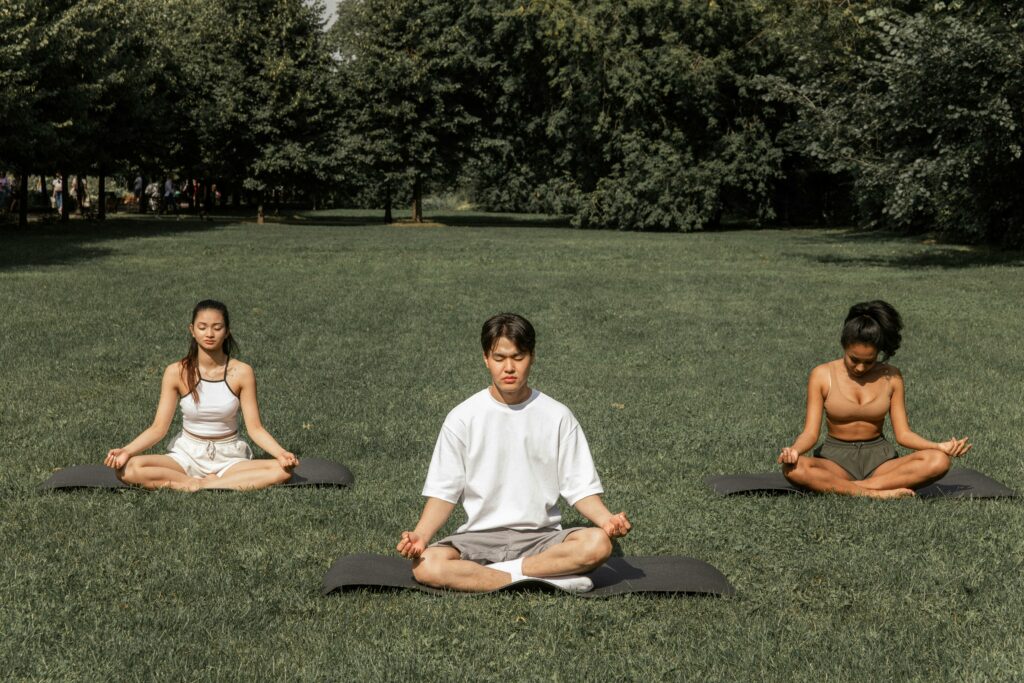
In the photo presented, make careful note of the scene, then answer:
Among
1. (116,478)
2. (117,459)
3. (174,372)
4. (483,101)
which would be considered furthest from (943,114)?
(483,101)

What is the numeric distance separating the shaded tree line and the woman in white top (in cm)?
2314

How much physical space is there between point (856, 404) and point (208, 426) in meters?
4.46

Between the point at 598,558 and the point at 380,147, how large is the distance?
45845mm

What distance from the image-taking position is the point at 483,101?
54.1 m

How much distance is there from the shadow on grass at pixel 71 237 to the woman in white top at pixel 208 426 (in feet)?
58.3

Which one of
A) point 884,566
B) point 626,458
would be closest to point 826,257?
point 626,458

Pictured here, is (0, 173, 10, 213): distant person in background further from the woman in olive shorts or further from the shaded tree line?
the woman in olive shorts

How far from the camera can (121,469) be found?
7.54 metres

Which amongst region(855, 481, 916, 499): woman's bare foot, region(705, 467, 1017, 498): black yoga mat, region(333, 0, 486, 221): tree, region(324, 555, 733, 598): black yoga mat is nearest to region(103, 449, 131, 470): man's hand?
region(324, 555, 733, 598): black yoga mat

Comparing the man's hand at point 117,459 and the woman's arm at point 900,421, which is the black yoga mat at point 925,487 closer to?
the woman's arm at point 900,421

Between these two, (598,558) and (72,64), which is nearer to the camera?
(598,558)

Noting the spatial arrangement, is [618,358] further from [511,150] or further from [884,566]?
[511,150]

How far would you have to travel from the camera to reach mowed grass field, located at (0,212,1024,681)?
5.14m

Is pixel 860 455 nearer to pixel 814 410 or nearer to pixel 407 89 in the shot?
pixel 814 410
